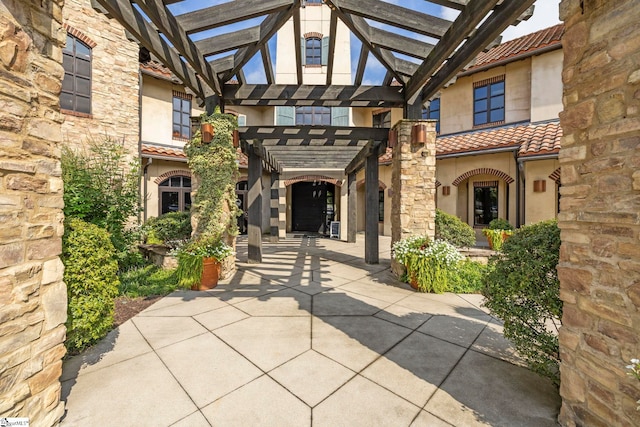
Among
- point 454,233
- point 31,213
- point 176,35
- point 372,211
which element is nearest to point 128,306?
point 31,213

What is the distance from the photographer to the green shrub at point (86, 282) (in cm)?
218

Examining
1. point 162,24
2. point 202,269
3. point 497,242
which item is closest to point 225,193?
point 202,269

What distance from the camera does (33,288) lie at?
1.45 m

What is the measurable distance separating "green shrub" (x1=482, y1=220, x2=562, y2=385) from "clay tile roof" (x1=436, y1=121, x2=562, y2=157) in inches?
268

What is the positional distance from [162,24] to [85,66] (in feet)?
22.3

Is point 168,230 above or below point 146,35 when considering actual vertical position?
below

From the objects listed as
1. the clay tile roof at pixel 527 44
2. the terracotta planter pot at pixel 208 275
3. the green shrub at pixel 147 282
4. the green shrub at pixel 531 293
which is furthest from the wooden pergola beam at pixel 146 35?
the clay tile roof at pixel 527 44

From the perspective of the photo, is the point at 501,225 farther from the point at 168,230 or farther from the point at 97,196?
Result: the point at 97,196

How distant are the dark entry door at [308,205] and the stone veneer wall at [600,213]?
11322 millimetres

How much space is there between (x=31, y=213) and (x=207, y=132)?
10.5 ft

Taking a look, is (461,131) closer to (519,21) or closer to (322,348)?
(519,21)

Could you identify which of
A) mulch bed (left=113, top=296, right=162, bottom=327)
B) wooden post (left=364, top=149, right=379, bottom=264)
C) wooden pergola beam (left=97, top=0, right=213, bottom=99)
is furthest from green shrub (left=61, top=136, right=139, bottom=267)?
wooden post (left=364, top=149, right=379, bottom=264)

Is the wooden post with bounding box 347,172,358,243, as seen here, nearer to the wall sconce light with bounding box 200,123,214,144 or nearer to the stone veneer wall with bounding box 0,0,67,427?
the wall sconce light with bounding box 200,123,214,144

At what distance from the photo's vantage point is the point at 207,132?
4.32 metres
